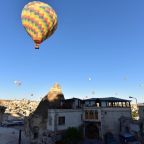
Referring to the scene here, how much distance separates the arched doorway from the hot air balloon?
3020 centimetres

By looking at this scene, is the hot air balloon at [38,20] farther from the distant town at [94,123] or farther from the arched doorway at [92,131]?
the arched doorway at [92,131]

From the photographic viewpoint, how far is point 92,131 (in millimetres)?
52312

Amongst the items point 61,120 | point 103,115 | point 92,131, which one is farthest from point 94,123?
point 61,120

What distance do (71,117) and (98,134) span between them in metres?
8.22

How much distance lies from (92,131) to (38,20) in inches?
1342

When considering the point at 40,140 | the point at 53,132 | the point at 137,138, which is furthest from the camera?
the point at 40,140

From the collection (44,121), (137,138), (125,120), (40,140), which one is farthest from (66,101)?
(137,138)

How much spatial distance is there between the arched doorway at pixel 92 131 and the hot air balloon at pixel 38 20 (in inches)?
1189

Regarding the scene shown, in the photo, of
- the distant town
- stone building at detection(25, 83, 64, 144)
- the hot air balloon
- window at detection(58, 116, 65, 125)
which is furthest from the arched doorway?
the hot air balloon

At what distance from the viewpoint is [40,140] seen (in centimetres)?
5719

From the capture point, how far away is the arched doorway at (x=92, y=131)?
51.4 metres

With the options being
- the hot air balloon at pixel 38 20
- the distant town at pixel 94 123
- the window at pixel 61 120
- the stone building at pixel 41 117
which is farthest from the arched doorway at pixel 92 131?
the hot air balloon at pixel 38 20

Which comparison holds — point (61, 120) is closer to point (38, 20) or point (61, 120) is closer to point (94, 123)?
point (94, 123)

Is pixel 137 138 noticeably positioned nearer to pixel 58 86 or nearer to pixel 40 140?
pixel 40 140
